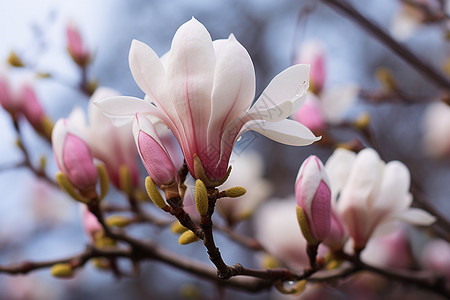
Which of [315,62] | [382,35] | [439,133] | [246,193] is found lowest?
[246,193]

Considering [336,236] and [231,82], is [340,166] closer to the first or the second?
[336,236]

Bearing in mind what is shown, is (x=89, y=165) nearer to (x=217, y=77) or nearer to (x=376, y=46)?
(x=217, y=77)

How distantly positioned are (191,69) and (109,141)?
408 millimetres

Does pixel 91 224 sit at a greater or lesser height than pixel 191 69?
lesser

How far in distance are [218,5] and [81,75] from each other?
2.13 meters

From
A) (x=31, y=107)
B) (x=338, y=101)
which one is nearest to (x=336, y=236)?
(x=338, y=101)

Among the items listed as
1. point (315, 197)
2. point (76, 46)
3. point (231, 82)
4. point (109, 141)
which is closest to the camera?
point (231, 82)

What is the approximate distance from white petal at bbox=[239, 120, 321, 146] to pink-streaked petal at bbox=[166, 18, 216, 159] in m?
0.06

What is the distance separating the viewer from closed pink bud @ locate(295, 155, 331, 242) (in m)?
0.61

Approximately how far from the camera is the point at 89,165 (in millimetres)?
695

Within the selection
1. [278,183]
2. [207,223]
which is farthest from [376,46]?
[207,223]

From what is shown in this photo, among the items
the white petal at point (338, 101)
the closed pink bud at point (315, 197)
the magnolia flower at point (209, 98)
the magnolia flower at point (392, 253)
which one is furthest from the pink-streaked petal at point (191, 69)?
the magnolia flower at point (392, 253)

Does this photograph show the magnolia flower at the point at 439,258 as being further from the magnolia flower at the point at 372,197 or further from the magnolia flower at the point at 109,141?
the magnolia flower at the point at 109,141

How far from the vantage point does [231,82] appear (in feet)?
1.63
